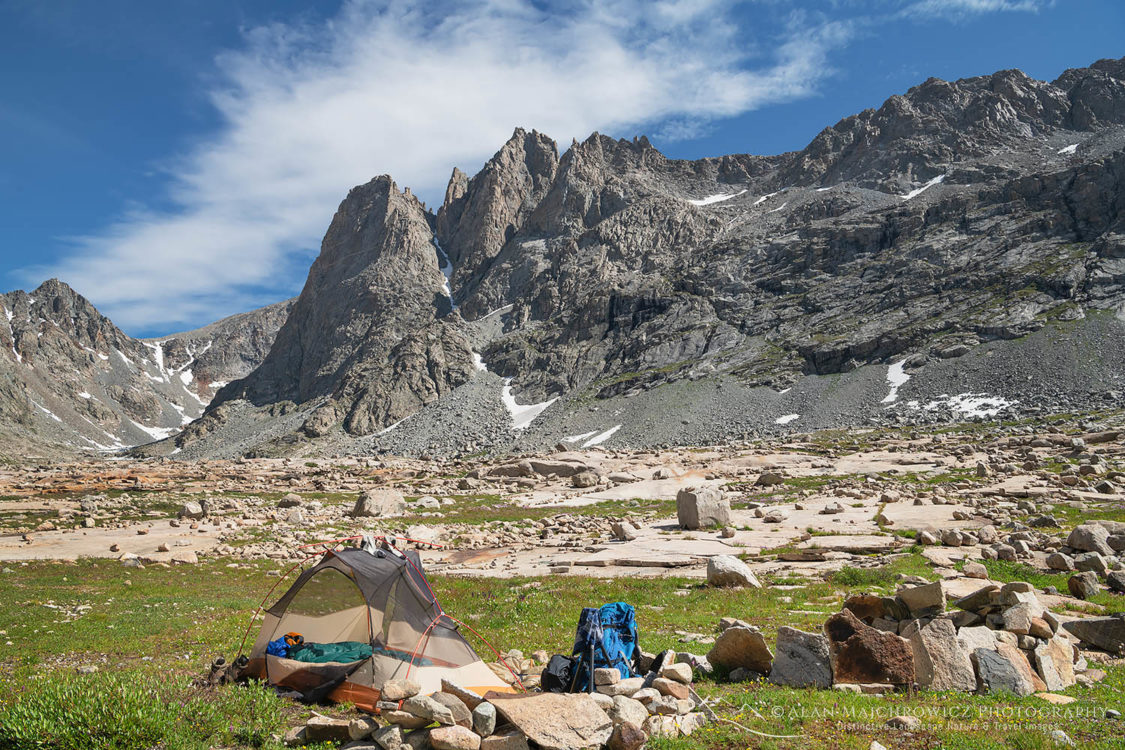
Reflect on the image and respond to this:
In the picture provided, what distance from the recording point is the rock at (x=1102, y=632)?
37.4 feet

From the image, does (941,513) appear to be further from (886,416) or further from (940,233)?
(940,233)

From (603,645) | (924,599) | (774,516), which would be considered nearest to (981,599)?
(924,599)

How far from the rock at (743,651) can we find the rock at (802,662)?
23cm

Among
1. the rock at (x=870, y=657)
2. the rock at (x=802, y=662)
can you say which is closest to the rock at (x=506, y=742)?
the rock at (x=802, y=662)

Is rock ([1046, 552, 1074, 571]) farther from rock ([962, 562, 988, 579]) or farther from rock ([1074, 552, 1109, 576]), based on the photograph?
rock ([962, 562, 988, 579])

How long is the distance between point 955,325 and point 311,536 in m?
120

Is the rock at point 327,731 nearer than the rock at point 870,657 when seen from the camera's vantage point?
Yes

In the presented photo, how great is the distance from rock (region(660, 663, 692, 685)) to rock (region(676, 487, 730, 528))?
68.7 feet

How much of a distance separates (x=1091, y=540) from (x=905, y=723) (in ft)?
53.7

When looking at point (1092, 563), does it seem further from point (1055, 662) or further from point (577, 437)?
point (577, 437)

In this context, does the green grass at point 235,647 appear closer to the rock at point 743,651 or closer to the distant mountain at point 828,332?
the rock at point 743,651

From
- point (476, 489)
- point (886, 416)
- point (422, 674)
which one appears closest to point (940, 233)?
point (886, 416)

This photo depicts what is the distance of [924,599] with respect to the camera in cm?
1042

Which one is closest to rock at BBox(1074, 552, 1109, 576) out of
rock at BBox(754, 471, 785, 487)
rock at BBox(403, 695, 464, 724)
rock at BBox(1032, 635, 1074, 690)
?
rock at BBox(1032, 635, 1074, 690)
